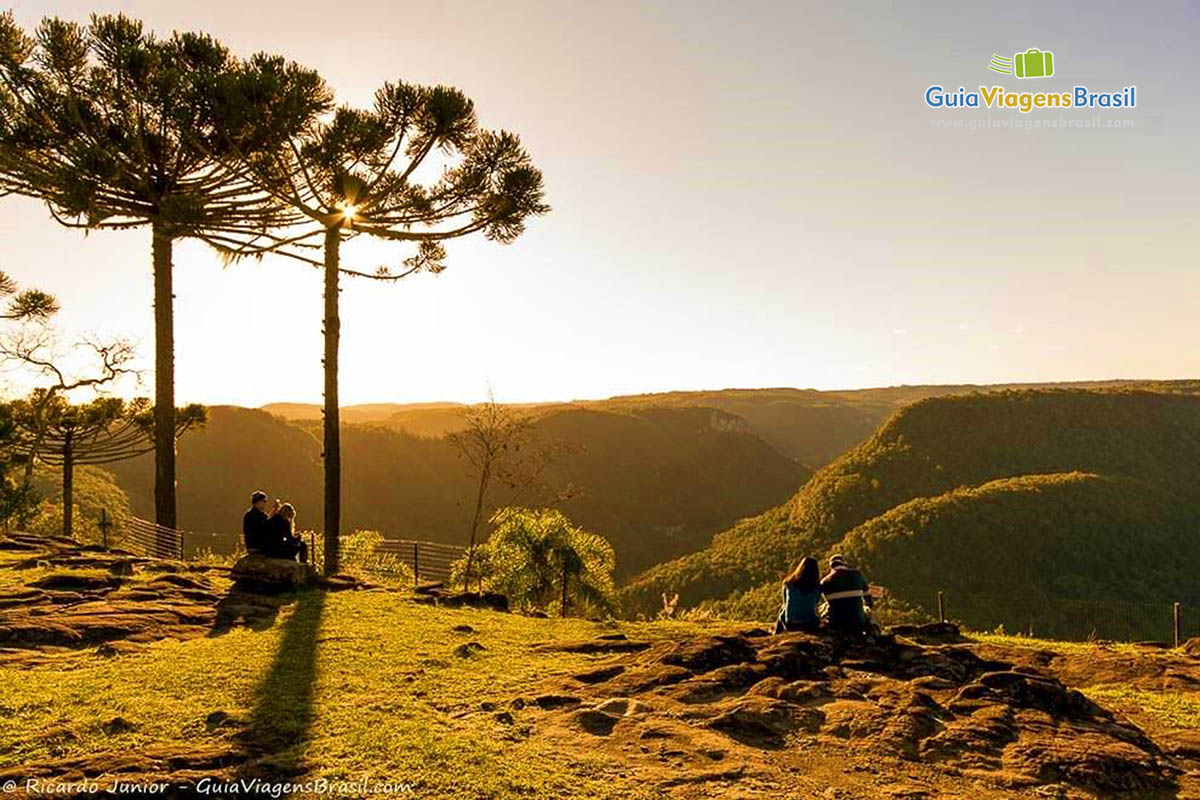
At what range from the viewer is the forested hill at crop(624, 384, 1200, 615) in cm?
4797

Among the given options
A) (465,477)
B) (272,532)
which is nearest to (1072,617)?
(272,532)

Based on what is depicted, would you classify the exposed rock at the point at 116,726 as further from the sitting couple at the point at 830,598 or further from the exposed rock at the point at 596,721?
the sitting couple at the point at 830,598

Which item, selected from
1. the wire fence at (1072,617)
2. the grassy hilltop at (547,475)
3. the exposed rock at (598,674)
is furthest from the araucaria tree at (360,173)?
the grassy hilltop at (547,475)

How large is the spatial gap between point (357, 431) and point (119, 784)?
10678 cm

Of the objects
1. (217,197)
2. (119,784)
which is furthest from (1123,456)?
(119,784)

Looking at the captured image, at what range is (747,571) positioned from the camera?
57719mm

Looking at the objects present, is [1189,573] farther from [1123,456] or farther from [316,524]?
[316,524]

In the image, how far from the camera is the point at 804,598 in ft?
31.8

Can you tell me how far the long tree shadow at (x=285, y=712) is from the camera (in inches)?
211

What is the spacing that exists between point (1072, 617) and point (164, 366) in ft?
136

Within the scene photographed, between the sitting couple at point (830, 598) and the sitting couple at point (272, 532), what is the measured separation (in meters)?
9.03

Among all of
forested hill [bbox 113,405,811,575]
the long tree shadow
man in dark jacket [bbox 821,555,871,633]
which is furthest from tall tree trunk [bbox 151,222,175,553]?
forested hill [bbox 113,405,811,575]

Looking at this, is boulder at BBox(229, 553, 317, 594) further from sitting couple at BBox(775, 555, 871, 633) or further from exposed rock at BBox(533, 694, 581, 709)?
sitting couple at BBox(775, 555, 871, 633)

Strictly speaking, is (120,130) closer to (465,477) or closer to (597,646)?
(597,646)
